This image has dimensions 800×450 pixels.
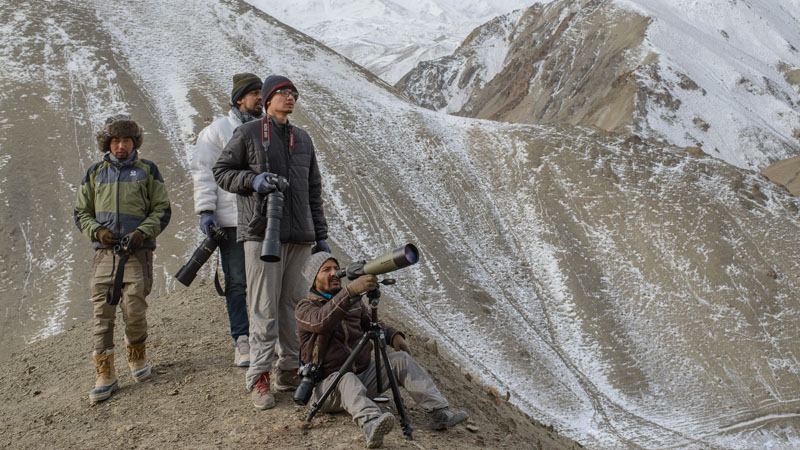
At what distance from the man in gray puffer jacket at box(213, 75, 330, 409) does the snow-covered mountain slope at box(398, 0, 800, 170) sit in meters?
42.9

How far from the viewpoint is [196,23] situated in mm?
37625

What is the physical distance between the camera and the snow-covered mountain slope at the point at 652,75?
4756 cm

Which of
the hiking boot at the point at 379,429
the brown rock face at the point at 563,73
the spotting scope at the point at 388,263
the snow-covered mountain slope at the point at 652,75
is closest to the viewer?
Answer: the spotting scope at the point at 388,263

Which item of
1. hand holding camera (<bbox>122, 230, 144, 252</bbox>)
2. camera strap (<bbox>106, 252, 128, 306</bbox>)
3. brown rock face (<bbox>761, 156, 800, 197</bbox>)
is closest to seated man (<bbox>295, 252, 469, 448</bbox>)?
hand holding camera (<bbox>122, 230, 144, 252</bbox>)

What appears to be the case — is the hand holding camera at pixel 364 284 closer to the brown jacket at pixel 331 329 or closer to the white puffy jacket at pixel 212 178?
Result: the brown jacket at pixel 331 329

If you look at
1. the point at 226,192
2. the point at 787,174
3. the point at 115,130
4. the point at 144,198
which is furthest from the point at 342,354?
the point at 787,174

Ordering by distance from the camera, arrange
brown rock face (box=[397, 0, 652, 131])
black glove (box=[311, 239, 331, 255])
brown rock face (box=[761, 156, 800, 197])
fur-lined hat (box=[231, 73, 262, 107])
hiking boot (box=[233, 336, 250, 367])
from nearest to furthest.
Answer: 1. black glove (box=[311, 239, 331, 255])
2. fur-lined hat (box=[231, 73, 262, 107])
3. hiking boot (box=[233, 336, 250, 367])
4. brown rock face (box=[761, 156, 800, 197])
5. brown rock face (box=[397, 0, 652, 131])

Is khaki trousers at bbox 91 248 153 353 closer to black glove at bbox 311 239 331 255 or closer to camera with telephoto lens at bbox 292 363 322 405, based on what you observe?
black glove at bbox 311 239 331 255

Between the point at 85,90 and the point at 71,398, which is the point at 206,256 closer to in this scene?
the point at 71,398

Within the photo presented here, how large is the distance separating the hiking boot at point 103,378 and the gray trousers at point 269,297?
5.46ft

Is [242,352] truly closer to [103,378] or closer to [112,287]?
[103,378]

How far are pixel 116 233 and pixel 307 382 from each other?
100.0 inches

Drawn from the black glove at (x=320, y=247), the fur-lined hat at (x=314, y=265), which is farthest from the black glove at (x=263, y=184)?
the black glove at (x=320, y=247)

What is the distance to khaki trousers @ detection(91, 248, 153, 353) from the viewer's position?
6086 mm
